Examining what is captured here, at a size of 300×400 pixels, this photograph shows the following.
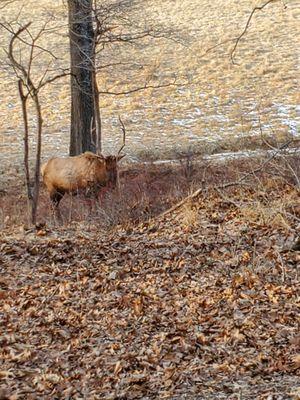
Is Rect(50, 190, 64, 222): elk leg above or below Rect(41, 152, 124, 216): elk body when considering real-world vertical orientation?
below

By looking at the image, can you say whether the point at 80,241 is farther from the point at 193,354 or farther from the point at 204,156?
the point at 204,156

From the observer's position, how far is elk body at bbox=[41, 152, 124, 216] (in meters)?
11.5

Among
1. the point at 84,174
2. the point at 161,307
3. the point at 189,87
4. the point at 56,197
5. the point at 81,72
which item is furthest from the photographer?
the point at 189,87

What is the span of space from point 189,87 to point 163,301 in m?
17.6

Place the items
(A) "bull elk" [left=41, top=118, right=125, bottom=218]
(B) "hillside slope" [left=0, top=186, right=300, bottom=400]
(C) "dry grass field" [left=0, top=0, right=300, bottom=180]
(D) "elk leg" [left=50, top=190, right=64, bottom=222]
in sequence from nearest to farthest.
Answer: (B) "hillside slope" [left=0, top=186, right=300, bottom=400]
(A) "bull elk" [left=41, top=118, right=125, bottom=218]
(D) "elk leg" [left=50, top=190, right=64, bottom=222]
(C) "dry grass field" [left=0, top=0, right=300, bottom=180]

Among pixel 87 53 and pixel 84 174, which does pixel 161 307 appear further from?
pixel 87 53

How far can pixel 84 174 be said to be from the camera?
11.6 m

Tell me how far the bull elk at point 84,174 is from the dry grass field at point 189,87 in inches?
159

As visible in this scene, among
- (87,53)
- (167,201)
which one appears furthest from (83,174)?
(87,53)

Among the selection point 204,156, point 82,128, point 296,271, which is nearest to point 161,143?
point 204,156

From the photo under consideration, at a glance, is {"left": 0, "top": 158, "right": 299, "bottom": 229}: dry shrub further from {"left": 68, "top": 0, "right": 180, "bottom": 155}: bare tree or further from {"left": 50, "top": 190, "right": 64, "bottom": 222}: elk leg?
{"left": 68, "top": 0, "right": 180, "bottom": 155}: bare tree

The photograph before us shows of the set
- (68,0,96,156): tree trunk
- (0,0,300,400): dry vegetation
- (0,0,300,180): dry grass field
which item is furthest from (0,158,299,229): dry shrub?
(0,0,300,180): dry grass field

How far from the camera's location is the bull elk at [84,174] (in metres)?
11.5

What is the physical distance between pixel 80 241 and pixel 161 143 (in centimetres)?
992
